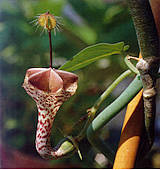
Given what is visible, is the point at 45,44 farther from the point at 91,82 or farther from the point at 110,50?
the point at 110,50

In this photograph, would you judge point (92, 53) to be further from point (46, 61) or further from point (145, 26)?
point (46, 61)

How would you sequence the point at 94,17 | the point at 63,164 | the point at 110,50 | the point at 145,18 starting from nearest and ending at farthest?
the point at 145,18
the point at 110,50
the point at 63,164
the point at 94,17

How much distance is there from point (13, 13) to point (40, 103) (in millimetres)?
722

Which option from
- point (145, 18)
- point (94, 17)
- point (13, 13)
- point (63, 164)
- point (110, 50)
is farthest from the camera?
point (13, 13)

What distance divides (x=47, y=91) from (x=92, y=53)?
81 mm

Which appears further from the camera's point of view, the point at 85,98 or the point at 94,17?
the point at 94,17

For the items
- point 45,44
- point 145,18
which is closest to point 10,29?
point 45,44

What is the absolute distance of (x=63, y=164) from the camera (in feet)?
2.31

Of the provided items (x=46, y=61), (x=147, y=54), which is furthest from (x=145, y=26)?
(x=46, y=61)

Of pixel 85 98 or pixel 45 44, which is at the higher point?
pixel 45 44

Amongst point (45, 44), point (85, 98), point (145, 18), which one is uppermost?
point (145, 18)

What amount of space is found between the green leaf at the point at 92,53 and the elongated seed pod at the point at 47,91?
0.04 meters

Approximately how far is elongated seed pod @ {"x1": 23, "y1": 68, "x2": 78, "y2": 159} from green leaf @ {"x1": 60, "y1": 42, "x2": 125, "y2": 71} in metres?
0.04

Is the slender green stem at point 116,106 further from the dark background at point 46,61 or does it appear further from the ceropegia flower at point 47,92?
the dark background at point 46,61
